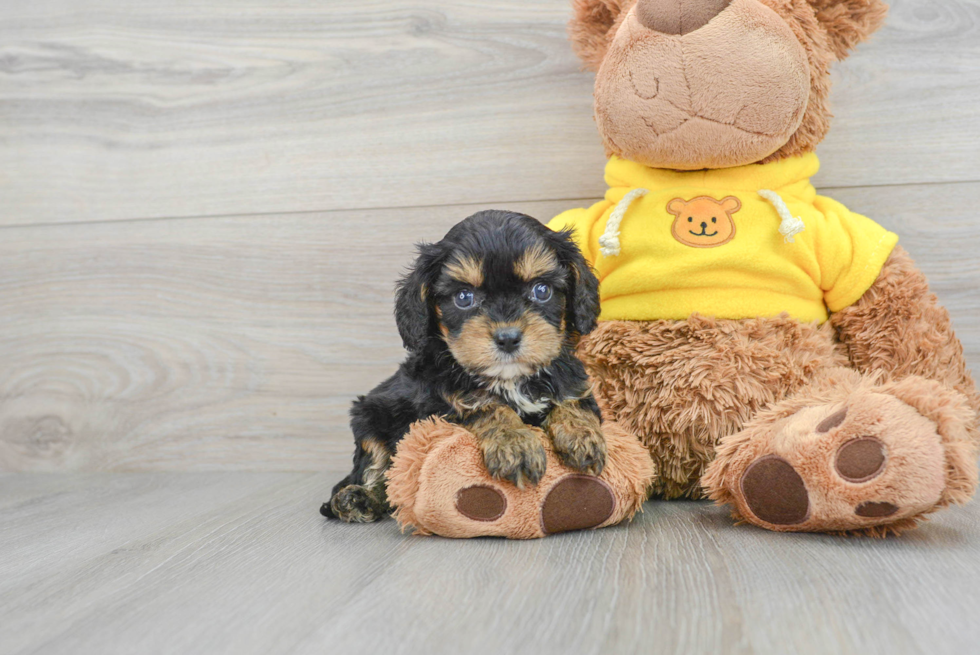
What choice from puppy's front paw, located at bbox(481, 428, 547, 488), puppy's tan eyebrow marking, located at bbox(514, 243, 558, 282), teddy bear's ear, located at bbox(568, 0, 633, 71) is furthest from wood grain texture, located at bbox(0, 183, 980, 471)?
puppy's front paw, located at bbox(481, 428, 547, 488)

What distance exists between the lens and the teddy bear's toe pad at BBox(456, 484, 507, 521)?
149 cm

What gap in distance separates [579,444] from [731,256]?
58cm

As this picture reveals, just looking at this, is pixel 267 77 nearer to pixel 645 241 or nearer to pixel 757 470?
pixel 645 241

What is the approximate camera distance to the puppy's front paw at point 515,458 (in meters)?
1.46

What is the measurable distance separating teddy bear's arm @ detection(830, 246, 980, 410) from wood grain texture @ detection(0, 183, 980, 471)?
2.99 feet

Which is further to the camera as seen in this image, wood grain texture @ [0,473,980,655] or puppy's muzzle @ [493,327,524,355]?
puppy's muzzle @ [493,327,524,355]

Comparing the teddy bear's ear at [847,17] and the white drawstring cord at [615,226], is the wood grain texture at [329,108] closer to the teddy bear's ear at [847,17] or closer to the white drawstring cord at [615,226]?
the teddy bear's ear at [847,17]

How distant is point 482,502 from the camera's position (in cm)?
149

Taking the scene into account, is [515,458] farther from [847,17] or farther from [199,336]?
[199,336]

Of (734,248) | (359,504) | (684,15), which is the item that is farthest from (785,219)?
(359,504)

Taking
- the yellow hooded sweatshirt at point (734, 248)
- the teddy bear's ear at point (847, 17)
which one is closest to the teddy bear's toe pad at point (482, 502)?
the yellow hooded sweatshirt at point (734, 248)

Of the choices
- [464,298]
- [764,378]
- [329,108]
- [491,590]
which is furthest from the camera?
[329,108]

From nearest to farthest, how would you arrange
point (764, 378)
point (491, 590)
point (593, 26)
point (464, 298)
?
1. point (491, 590)
2. point (464, 298)
3. point (764, 378)
4. point (593, 26)

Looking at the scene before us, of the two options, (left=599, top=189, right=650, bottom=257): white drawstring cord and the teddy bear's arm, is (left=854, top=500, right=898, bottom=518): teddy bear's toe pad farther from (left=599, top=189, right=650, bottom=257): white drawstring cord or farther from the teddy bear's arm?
(left=599, top=189, right=650, bottom=257): white drawstring cord
